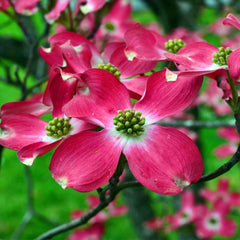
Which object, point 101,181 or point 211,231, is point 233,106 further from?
point 211,231

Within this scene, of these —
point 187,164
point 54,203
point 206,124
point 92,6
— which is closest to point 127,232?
point 54,203

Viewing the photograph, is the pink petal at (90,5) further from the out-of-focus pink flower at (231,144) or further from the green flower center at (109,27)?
the out-of-focus pink flower at (231,144)

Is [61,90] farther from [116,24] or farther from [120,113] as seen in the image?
[116,24]

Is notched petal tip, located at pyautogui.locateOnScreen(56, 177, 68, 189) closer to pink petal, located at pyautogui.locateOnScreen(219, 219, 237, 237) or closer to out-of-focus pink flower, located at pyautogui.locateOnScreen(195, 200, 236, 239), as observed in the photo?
out-of-focus pink flower, located at pyautogui.locateOnScreen(195, 200, 236, 239)

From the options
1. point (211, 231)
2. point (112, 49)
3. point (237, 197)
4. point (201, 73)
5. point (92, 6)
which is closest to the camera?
point (201, 73)

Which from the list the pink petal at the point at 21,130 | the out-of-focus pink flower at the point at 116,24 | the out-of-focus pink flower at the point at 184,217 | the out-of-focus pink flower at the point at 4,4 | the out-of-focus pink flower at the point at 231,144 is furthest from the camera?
the out-of-focus pink flower at the point at 231,144

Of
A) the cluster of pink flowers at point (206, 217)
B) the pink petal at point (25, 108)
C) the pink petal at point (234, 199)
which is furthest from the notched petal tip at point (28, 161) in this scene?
the pink petal at point (234, 199)

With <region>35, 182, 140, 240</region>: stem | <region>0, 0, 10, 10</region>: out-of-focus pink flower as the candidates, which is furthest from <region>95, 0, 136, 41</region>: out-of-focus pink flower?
<region>35, 182, 140, 240</region>: stem
